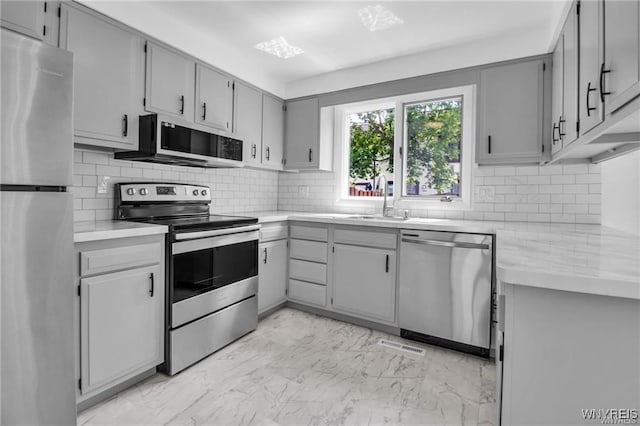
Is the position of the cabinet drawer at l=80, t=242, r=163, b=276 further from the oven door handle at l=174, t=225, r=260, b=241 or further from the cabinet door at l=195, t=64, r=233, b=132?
the cabinet door at l=195, t=64, r=233, b=132

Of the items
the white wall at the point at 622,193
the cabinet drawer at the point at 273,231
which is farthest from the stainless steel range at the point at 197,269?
the white wall at the point at 622,193

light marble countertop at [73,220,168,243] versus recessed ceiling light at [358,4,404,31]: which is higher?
recessed ceiling light at [358,4,404,31]

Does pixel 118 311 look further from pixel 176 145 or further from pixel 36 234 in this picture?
pixel 176 145

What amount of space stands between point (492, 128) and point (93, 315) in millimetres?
3081

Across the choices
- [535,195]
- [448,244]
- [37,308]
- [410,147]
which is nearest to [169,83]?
[37,308]

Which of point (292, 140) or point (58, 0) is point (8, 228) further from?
point (292, 140)

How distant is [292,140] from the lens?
3732 mm

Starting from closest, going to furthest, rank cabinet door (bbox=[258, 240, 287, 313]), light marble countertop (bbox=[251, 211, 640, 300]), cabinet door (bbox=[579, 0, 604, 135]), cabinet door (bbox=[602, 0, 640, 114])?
light marble countertop (bbox=[251, 211, 640, 300]) → cabinet door (bbox=[602, 0, 640, 114]) → cabinet door (bbox=[579, 0, 604, 135]) → cabinet door (bbox=[258, 240, 287, 313])

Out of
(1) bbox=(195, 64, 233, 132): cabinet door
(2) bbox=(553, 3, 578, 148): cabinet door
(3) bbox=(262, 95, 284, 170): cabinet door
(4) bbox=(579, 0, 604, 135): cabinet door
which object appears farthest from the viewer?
(3) bbox=(262, 95, 284, 170): cabinet door

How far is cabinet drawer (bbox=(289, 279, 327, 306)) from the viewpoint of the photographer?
10.2 ft

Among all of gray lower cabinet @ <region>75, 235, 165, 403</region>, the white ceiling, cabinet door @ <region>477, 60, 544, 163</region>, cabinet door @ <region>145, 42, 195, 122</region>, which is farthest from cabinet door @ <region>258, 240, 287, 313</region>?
cabinet door @ <region>477, 60, 544, 163</region>

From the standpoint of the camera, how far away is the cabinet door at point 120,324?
5.51 feet

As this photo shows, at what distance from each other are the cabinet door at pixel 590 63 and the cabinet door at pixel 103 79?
2628 millimetres

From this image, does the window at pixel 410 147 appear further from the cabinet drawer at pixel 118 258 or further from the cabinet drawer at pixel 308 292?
the cabinet drawer at pixel 118 258
